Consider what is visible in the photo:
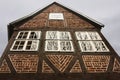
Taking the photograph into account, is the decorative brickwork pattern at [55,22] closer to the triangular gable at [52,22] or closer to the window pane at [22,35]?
the triangular gable at [52,22]

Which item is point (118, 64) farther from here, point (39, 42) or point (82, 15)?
point (82, 15)

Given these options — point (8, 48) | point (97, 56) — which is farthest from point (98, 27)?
point (8, 48)

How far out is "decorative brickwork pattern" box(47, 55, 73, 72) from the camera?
886 centimetres

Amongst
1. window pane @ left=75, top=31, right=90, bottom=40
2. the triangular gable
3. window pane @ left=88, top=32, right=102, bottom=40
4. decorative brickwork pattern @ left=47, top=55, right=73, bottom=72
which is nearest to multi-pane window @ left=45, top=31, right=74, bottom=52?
window pane @ left=75, top=31, right=90, bottom=40

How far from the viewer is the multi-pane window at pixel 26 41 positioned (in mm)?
10031

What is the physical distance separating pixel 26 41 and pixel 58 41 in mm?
1366

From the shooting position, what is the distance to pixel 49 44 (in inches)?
405

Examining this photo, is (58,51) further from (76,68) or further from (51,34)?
(51,34)

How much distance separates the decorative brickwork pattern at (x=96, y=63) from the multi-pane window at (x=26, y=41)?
2103 millimetres

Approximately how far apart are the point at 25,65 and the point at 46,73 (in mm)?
904

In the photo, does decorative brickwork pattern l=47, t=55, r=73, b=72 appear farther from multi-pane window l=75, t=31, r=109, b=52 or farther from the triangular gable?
the triangular gable

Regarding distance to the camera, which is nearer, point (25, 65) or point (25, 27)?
point (25, 65)

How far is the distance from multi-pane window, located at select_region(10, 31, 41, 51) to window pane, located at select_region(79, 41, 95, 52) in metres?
1.83

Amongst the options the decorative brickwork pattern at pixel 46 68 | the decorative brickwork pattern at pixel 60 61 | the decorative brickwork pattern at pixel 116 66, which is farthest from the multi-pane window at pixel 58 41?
the decorative brickwork pattern at pixel 116 66
